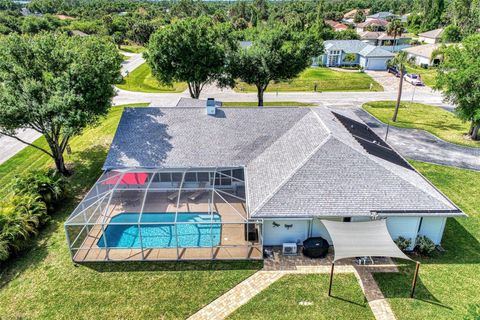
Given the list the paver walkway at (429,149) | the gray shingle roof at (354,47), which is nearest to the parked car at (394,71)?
the gray shingle roof at (354,47)

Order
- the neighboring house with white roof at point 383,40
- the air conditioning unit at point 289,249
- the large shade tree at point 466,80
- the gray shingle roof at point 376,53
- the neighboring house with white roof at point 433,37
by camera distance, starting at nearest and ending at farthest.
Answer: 1. the air conditioning unit at point 289,249
2. the large shade tree at point 466,80
3. the gray shingle roof at point 376,53
4. the neighboring house with white roof at point 383,40
5. the neighboring house with white roof at point 433,37

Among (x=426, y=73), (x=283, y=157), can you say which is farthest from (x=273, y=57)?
(x=426, y=73)

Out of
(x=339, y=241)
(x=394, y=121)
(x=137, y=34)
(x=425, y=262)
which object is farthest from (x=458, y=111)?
(x=137, y=34)

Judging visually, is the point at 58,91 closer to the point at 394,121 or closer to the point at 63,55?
the point at 63,55

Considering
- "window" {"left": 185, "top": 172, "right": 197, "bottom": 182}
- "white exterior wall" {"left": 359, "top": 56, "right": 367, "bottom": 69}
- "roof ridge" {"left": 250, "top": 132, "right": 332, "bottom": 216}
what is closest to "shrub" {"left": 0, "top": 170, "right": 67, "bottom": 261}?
"window" {"left": 185, "top": 172, "right": 197, "bottom": 182}

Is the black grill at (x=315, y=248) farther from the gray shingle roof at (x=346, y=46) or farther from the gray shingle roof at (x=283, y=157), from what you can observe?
the gray shingle roof at (x=346, y=46)

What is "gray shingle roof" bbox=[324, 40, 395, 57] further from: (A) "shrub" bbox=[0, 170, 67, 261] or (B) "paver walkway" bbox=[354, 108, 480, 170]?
(A) "shrub" bbox=[0, 170, 67, 261]

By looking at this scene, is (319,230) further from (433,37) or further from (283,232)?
(433,37)
